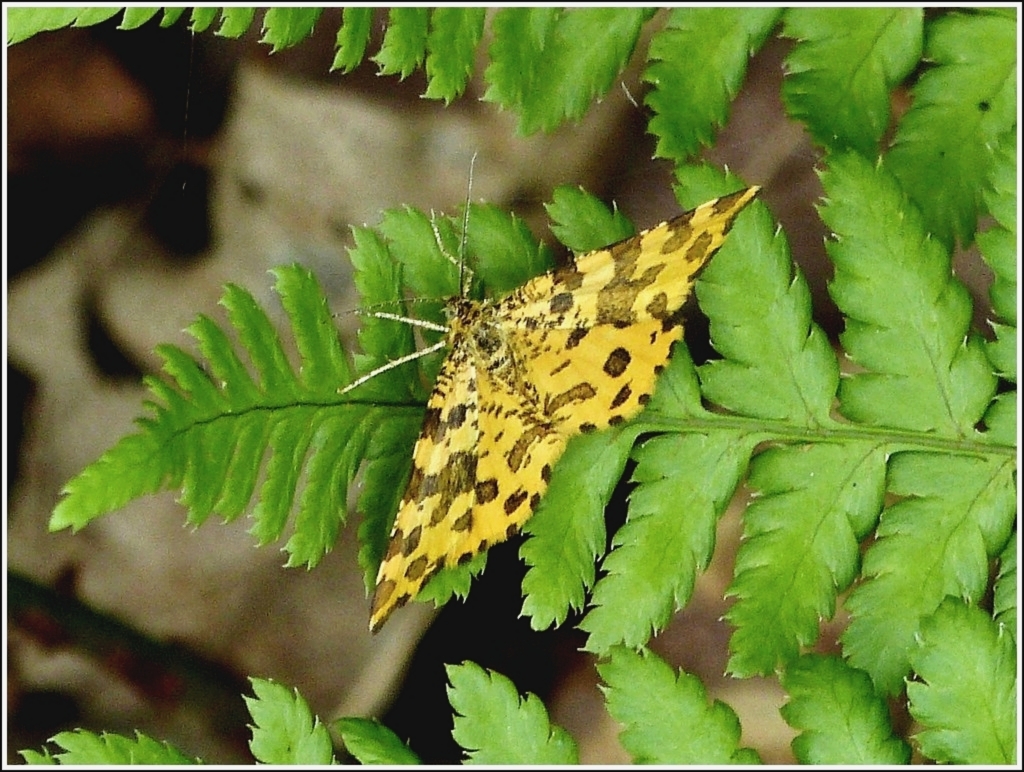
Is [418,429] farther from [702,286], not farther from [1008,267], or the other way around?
[1008,267]

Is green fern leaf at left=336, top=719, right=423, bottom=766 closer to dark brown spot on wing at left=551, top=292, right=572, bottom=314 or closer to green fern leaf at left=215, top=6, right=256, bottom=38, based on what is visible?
dark brown spot on wing at left=551, top=292, right=572, bottom=314

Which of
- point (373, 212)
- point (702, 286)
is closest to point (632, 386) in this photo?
point (702, 286)

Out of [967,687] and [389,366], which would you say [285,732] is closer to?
[389,366]

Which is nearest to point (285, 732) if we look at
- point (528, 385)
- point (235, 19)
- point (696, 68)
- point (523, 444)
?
point (523, 444)

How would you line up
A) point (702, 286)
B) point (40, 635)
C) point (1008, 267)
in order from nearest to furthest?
point (1008, 267)
point (702, 286)
point (40, 635)

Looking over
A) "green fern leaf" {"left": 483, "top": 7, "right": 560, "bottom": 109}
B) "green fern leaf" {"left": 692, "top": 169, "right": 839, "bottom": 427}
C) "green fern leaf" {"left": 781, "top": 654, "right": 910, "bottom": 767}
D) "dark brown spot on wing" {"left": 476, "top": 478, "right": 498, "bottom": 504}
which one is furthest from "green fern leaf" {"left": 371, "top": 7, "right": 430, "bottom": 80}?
"green fern leaf" {"left": 781, "top": 654, "right": 910, "bottom": 767}

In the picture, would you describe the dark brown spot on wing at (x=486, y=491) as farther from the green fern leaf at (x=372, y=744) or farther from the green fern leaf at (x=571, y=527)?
the green fern leaf at (x=372, y=744)
